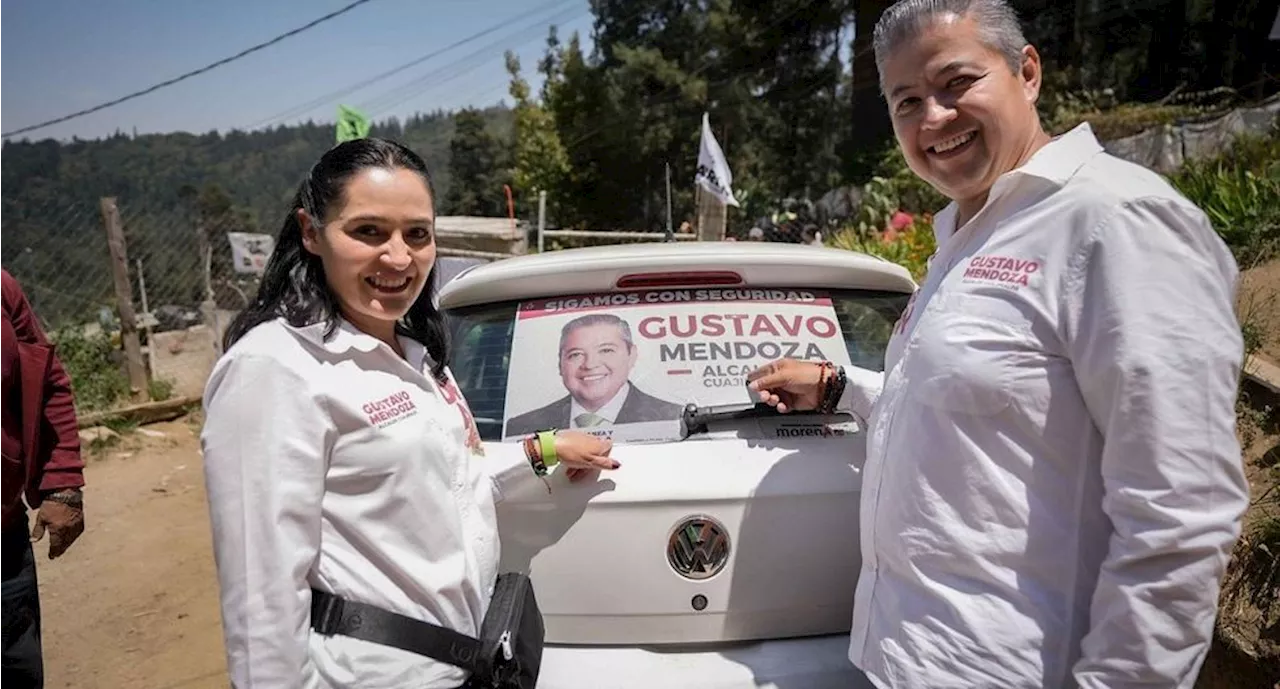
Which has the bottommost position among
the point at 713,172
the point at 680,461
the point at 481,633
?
the point at 481,633

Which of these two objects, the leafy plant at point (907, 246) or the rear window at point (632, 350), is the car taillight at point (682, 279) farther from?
the leafy plant at point (907, 246)

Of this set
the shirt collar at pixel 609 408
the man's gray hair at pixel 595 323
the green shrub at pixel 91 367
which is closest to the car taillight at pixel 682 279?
the man's gray hair at pixel 595 323

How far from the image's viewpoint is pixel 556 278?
2.29 meters

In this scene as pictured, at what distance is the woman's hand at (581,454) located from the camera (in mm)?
1889

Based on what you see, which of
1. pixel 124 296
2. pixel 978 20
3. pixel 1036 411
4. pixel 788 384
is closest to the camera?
pixel 1036 411

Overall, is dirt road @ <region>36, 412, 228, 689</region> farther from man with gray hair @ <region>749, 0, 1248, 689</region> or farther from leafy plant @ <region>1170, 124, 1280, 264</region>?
leafy plant @ <region>1170, 124, 1280, 264</region>

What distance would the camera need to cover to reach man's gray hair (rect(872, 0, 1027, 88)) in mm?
1490

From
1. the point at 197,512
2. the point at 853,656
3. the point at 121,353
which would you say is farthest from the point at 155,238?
the point at 853,656

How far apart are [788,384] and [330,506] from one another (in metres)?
1.14

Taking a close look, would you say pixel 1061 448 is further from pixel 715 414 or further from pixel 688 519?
pixel 715 414

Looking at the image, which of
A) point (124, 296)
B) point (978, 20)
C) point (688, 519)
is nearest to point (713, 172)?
point (124, 296)

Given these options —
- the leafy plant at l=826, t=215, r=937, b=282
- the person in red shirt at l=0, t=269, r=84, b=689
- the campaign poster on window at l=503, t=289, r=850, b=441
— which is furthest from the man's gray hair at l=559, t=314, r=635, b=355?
the leafy plant at l=826, t=215, r=937, b=282

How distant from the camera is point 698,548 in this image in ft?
6.20

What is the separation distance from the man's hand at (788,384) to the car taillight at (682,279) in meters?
0.34
